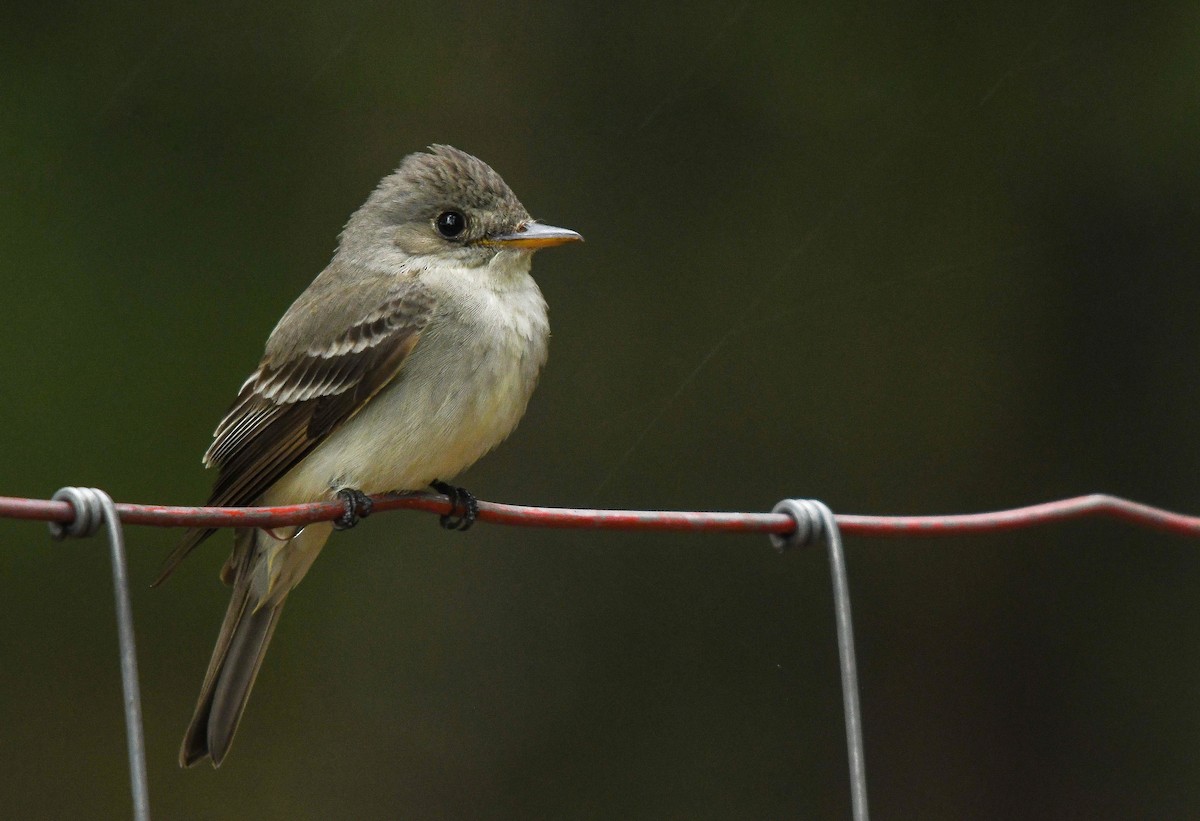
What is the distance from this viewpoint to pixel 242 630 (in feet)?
10.2

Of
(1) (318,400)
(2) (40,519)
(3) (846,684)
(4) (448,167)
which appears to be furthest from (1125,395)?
(2) (40,519)

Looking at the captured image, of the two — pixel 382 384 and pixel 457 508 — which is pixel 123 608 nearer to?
pixel 457 508

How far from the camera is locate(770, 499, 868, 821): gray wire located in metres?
1.97

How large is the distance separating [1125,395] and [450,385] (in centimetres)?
353

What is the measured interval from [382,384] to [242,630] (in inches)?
21.8

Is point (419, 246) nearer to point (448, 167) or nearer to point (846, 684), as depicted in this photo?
point (448, 167)

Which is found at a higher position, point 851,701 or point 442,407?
point 442,407

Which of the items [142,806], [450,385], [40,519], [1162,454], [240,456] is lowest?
[142,806]

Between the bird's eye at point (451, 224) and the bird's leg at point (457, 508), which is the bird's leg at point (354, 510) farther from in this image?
the bird's eye at point (451, 224)

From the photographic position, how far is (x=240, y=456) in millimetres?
3197

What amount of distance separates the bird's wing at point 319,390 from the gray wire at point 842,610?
104cm

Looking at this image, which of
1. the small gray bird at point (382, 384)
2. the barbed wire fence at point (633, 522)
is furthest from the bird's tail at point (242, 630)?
the barbed wire fence at point (633, 522)

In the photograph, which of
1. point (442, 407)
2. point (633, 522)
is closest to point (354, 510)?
point (442, 407)

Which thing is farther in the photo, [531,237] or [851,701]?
[531,237]
